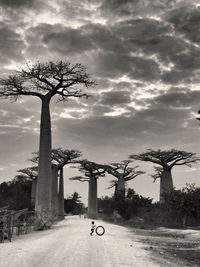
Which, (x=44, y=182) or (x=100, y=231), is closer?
(x=100, y=231)

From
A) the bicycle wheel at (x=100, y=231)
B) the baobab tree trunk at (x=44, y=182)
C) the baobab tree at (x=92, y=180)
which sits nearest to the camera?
the bicycle wheel at (x=100, y=231)

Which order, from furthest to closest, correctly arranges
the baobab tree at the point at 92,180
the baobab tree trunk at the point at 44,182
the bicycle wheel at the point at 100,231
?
the baobab tree at the point at 92,180
the baobab tree trunk at the point at 44,182
the bicycle wheel at the point at 100,231

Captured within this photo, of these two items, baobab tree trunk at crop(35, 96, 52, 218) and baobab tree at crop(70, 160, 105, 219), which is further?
baobab tree at crop(70, 160, 105, 219)

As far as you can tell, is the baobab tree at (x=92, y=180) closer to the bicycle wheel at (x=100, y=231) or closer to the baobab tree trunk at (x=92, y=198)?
the baobab tree trunk at (x=92, y=198)

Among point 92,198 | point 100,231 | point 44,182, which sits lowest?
point 100,231

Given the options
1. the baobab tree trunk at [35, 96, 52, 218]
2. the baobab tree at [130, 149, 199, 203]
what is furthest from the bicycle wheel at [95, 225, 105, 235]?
the baobab tree at [130, 149, 199, 203]

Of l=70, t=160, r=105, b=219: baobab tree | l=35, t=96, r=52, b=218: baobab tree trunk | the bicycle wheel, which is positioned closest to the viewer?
the bicycle wheel

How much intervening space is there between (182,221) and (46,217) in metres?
13.7

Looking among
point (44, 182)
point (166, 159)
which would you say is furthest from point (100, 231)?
point (166, 159)

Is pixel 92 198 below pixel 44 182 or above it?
above

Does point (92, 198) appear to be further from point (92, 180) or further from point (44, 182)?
point (44, 182)

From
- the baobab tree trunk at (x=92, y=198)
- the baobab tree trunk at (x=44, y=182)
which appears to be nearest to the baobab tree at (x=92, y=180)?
the baobab tree trunk at (x=92, y=198)

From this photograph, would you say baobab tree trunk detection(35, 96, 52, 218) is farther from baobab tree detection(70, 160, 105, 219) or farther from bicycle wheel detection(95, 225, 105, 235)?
baobab tree detection(70, 160, 105, 219)

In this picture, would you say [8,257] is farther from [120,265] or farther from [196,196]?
[196,196]
